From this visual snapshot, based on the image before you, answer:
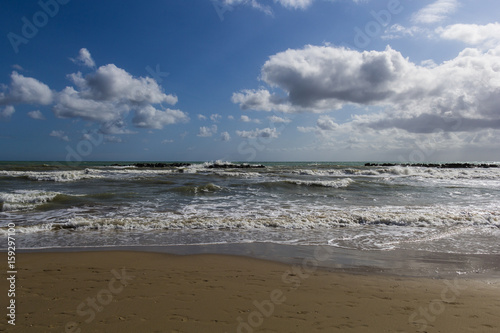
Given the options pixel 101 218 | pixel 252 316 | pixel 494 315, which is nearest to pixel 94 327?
pixel 252 316

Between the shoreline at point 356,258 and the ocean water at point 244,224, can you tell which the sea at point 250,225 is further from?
the shoreline at point 356,258

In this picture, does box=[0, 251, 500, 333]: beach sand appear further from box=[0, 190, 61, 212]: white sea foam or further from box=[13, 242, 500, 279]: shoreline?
box=[0, 190, 61, 212]: white sea foam

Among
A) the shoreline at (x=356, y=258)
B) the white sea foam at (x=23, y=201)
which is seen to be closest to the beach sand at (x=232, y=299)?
the shoreline at (x=356, y=258)

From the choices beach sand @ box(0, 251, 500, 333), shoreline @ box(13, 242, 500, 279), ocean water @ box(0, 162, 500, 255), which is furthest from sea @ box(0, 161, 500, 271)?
beach sand @ box(0, 251, 500, 333)

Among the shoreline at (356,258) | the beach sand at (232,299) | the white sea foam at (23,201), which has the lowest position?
the shoreline at (356,258)

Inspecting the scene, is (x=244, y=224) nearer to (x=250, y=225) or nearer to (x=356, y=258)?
(x=250, y=225)

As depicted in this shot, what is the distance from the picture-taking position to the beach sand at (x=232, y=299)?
3.56m

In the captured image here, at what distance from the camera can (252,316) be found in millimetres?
3793

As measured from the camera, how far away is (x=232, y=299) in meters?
4.30

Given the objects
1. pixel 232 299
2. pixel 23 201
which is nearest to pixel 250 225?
pixel 232 299

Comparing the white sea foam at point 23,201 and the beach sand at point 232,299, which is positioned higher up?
the white sea foam at point 23,201

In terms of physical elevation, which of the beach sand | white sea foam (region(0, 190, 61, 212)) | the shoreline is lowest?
the shoreline

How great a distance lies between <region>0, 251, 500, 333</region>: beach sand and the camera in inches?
140

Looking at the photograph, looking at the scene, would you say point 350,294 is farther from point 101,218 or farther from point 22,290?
point 101,218
